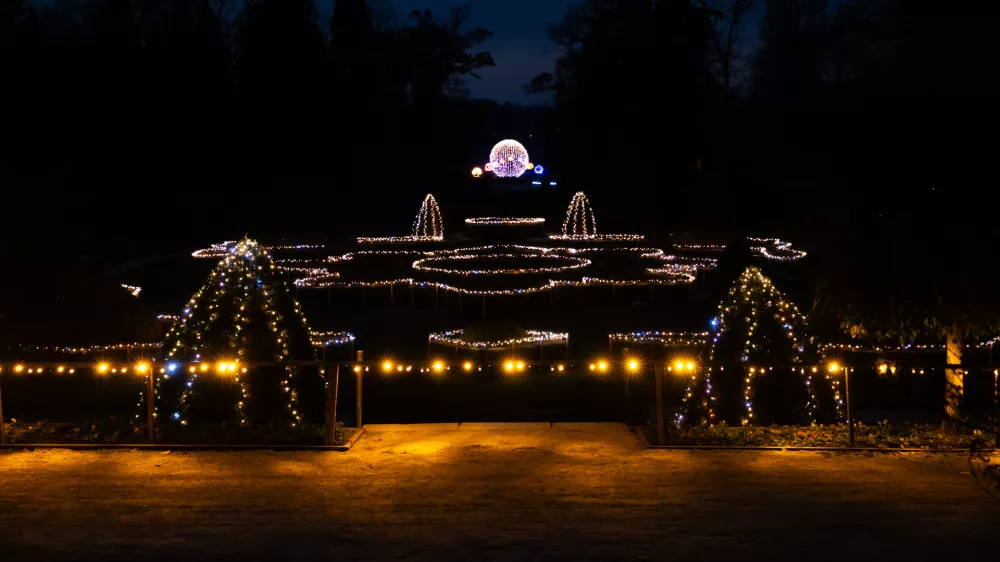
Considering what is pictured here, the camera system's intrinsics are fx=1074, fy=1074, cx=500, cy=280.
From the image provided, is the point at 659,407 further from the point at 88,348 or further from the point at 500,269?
the point at 500,269

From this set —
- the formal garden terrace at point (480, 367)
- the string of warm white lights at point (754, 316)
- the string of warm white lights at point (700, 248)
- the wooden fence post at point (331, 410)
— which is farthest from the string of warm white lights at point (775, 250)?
the wooden fence post at point (331, 410)

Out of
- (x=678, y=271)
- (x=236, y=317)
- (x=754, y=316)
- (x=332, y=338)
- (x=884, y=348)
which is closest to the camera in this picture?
(x=754, y=316)

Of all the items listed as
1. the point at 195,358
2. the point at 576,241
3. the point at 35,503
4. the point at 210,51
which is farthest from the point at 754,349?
the point at 210,51

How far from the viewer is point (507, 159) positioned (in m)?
47.9

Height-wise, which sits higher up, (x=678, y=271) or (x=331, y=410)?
(x=678, y=271)

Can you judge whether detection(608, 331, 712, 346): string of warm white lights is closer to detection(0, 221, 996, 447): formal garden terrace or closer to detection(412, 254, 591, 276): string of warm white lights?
detection(0, 221, 996, 447): formal garden terrace

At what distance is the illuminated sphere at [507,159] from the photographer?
4775cm

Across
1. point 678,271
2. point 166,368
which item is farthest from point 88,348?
point 678,271

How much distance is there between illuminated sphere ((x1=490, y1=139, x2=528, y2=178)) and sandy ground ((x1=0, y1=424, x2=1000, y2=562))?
3905 centimetres

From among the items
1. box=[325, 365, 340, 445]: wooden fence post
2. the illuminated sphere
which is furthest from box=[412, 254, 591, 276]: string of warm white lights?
the illuminated sphere

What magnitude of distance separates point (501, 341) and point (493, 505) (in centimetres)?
1000

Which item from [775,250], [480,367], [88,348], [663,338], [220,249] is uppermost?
[220,249]

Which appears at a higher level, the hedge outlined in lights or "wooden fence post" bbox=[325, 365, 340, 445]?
the hedge outlined in lights

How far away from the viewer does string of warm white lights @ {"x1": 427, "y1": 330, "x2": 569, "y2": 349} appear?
1709 cm
